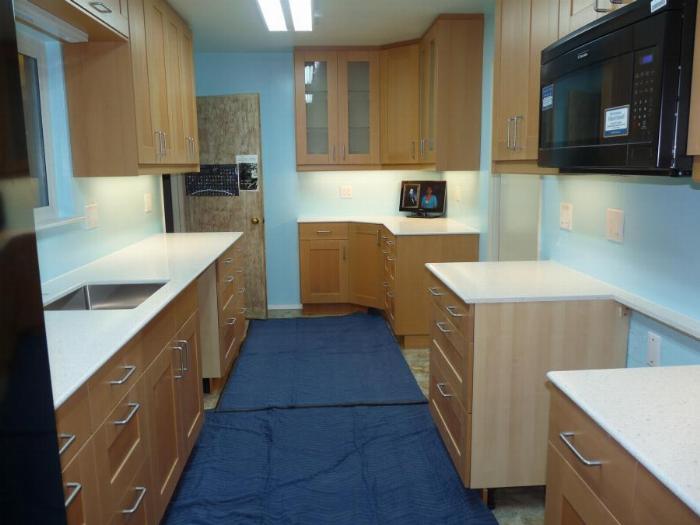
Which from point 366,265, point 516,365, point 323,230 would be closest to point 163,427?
point 516,365

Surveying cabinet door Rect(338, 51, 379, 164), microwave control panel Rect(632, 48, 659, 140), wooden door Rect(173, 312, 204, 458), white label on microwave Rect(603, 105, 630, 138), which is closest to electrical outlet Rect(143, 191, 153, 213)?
wooden door Rect(173, 312, 204, 458)

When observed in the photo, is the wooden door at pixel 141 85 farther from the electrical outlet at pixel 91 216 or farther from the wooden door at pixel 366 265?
the wooden door at pixel 366 265

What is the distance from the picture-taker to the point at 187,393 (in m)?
2.48

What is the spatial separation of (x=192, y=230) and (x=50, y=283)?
2.70 meters

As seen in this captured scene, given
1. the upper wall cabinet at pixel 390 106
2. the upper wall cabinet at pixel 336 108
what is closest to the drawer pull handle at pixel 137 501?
the upper wall cabinet at pixel 390 106

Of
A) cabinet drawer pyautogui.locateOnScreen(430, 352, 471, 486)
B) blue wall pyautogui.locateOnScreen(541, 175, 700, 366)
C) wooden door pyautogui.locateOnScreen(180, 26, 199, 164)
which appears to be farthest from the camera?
wooden door pyautogui.locateOnScreen(180, 26, 199, 164)

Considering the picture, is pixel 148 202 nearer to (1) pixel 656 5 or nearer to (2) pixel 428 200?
(2) pixel 428 200

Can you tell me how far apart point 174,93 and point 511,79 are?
2.13 metres

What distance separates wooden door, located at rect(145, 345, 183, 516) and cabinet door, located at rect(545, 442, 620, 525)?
1.27 metres

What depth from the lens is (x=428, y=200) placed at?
4973 millimetres

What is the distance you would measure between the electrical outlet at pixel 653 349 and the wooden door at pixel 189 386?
1752 mm

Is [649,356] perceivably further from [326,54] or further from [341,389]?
[326,54]

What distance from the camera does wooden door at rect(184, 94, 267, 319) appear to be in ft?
16.2

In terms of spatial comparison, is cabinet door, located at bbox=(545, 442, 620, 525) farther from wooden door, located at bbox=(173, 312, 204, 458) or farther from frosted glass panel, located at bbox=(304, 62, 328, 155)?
frosted glass panel, located at bbox=(304, 62, 328, 155)
